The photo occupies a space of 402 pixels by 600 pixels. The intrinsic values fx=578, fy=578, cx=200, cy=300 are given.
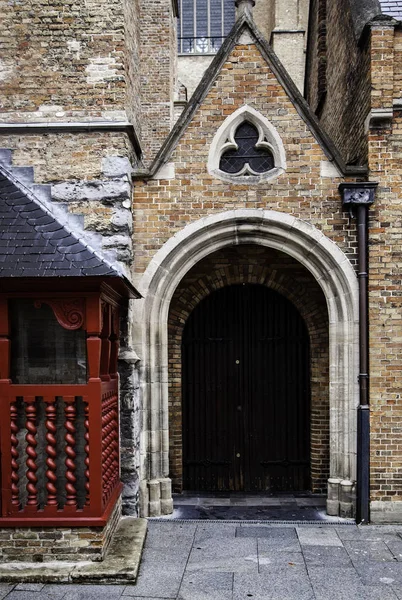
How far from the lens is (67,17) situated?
6457 millimetres

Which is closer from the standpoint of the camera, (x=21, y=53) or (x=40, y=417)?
(x=40, y=417)

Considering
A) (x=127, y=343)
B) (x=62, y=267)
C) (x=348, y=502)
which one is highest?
(x=62, y=267)

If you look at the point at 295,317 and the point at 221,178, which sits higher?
the point at 221,178

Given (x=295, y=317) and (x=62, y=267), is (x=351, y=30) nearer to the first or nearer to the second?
(x=295, y=317)

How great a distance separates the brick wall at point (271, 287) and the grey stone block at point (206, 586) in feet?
9.12

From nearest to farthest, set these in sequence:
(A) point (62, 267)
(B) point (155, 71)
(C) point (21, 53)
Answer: (A) point (62, 267)
(C) point (21, 53)
(B) point (155, 71)

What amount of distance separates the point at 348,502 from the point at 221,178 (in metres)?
4.08

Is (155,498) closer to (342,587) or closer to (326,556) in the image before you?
(326,556)

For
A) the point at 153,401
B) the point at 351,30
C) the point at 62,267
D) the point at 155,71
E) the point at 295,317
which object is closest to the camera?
the point at 62,267

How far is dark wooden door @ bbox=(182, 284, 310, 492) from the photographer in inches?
324

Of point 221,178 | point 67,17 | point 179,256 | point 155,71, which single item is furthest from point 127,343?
point 155,71

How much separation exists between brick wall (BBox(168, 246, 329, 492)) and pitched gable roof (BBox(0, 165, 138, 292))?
2.38m

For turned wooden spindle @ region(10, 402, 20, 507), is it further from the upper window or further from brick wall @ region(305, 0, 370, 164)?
the upper window

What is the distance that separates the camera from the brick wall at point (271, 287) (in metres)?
A: 7.94
